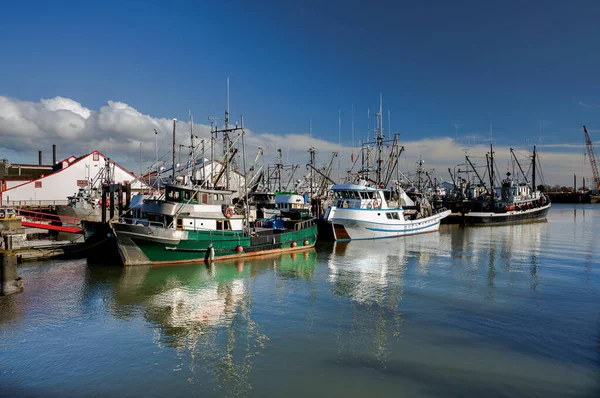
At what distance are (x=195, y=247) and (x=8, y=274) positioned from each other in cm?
1103

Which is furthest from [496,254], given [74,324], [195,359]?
[74,324]

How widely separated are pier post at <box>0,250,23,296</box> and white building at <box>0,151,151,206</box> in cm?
3599

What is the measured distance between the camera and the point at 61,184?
57.9 meters

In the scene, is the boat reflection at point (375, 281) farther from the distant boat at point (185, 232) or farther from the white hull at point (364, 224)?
the distant boat at point (185, 232)

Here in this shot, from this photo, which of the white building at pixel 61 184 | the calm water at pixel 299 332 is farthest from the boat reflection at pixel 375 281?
the white building at pixel 61 184

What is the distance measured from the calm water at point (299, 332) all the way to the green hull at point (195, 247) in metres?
0.97

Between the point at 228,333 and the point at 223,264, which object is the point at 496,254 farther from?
the point at 228,333

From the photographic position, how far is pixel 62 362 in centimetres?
1280

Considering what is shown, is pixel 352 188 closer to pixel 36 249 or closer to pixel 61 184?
pixel 36 249

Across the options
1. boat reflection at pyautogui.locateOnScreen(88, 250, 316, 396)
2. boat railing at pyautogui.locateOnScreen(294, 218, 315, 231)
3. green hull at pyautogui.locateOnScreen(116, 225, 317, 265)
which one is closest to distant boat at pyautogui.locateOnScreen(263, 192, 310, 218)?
boat railing at pyautogui.locateOnScreen(294, 218, 315, 231)

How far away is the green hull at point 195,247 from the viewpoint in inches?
1045

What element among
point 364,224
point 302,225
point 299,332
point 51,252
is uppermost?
point 302,225

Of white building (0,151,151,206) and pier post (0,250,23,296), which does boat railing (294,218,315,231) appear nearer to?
pier post (0,250,23,296)

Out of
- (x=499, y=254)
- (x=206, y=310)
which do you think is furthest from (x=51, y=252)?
(x=499, y=254)
